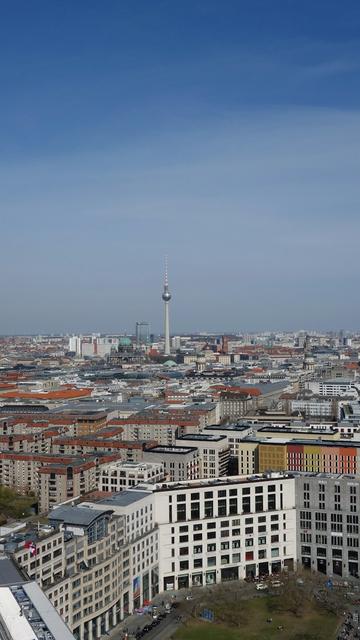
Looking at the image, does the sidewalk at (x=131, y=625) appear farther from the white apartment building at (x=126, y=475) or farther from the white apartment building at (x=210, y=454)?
the white apartment building at (x=210, y=454)

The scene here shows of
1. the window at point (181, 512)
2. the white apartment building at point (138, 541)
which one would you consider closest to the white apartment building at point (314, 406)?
the window at point (181, 512)

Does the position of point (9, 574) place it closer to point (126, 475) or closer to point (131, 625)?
point (131, 625)

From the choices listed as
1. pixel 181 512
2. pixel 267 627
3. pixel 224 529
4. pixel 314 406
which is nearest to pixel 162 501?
pixel 181 512

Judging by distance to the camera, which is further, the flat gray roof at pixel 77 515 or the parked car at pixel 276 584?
the parked car at pixel 276 584

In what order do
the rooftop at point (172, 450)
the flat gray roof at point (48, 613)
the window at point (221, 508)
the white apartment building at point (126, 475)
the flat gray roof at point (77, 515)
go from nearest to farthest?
the flat gray roof at point (48, 613) < the flat gray roof at point (77, 515) < the window at point (221, 508) < the white apartment building at point (126, 475) < the rooftop at point (172, 450)

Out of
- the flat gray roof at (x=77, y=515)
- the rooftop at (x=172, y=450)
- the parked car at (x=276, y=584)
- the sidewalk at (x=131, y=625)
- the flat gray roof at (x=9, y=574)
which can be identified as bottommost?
the sidewalk at (x=131, y=625)

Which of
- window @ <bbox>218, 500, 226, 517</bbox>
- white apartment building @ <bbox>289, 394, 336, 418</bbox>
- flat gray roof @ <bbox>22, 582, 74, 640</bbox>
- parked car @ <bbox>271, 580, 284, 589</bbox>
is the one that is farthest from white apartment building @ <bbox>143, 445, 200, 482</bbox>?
white apartment building @ <bbox>289, 394, 336, 418</bbox>

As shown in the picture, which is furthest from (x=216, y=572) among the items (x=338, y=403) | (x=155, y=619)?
(x=338, y=403)
